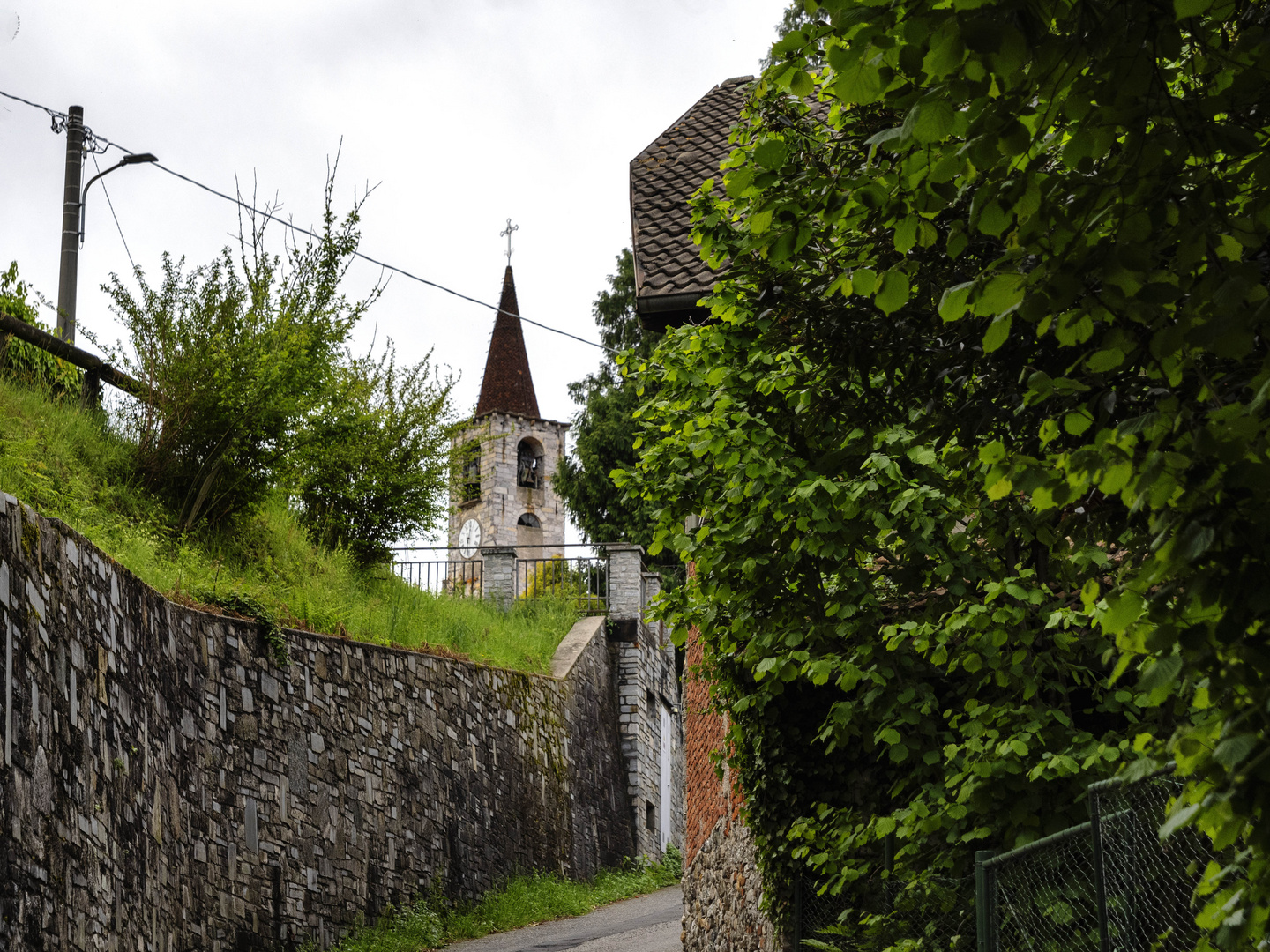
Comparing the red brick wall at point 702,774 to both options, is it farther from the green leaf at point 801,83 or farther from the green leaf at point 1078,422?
the green leaf at point 801,83

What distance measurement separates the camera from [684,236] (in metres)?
11.5

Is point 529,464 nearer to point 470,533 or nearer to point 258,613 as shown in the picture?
point 470,533

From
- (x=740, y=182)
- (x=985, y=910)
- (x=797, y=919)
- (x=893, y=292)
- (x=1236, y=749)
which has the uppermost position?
(x=740, y=182)

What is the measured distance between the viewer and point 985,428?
5012 mm

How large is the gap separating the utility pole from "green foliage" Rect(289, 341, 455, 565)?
10.5 ft

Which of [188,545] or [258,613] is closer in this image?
[258,613]

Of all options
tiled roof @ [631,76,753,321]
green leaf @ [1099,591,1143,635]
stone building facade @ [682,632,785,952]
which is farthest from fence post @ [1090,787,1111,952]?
tiled roof @ [631,76,753,321]

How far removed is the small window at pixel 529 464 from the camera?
44.4m

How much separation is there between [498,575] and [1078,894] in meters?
17.1

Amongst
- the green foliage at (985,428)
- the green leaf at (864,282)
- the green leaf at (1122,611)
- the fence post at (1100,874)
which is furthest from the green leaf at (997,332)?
the fence post at (1100,874)

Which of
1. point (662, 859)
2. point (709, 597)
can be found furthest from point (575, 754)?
point (709, 597)

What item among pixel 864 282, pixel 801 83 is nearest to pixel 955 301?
pixel 864 282

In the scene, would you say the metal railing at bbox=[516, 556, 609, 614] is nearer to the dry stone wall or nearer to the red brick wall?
the dry stone wall

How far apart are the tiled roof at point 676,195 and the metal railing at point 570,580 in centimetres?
1002
